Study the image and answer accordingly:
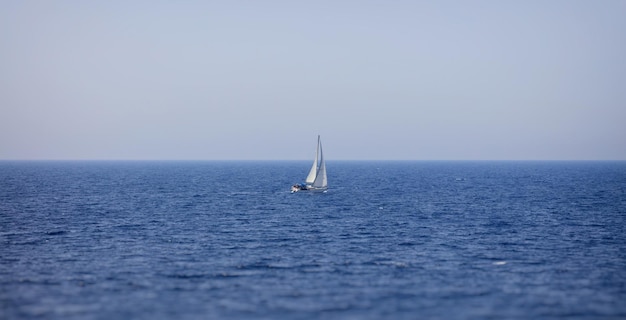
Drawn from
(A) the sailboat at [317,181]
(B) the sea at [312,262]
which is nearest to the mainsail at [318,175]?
(A) the sailboat at [317,181]

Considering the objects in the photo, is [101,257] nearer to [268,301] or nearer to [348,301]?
[268,301]

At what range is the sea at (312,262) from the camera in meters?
46.4

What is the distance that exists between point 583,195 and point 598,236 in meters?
67.2

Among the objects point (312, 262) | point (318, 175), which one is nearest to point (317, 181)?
point (318, 175)

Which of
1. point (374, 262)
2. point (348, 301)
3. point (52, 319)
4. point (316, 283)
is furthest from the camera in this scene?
point (374, 262)

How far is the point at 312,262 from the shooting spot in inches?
2466

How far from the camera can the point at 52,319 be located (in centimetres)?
4306

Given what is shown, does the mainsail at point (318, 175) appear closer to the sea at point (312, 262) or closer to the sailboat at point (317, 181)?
the sailboat at point (317, 181)

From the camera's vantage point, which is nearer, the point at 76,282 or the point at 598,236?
the point at 76,282

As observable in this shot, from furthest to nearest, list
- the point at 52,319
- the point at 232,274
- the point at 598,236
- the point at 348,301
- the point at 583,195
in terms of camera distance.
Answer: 1. the point at 583,195
2. the point at 598,236
3. the point at 232,274
4. the point at 348,301
5. the point at 52,319

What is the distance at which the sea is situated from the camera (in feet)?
152

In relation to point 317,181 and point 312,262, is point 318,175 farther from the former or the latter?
point 312,262

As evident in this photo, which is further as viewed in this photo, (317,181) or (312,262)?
(317,181)

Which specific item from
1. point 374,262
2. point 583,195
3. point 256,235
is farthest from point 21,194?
point 583,195
